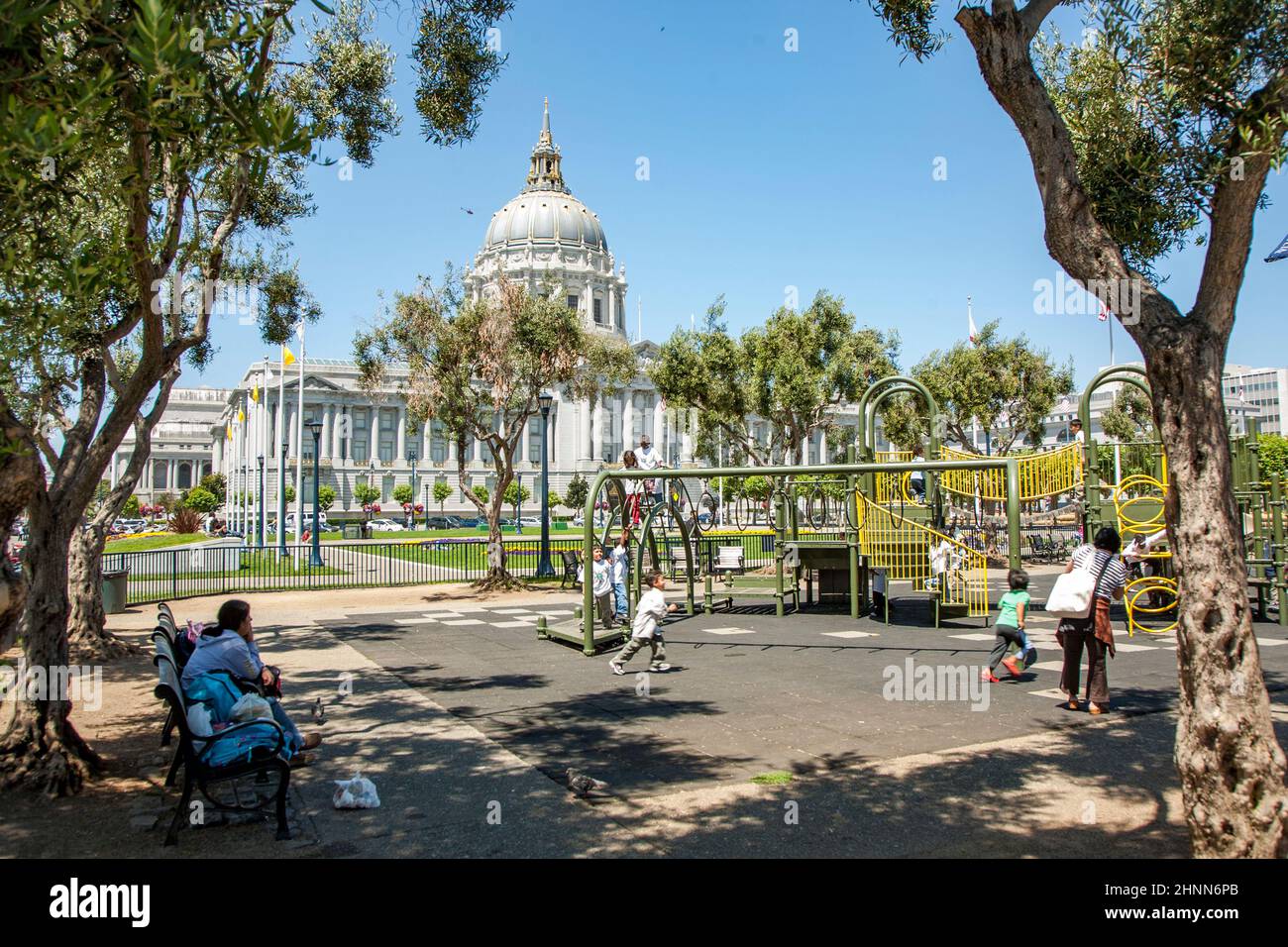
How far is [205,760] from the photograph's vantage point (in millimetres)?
6059

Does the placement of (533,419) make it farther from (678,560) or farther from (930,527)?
(930,527)

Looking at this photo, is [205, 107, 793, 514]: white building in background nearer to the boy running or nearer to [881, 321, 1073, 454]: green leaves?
[881, 321, 1073, 454]: green leaves

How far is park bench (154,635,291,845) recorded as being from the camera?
5840 millimetres

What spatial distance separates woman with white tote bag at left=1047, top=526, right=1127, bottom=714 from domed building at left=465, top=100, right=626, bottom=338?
111 m

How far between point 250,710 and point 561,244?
121696 mm

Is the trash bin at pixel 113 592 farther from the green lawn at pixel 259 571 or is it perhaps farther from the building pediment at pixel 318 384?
the building pediment at pixel 318 384

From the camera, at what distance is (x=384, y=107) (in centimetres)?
1312

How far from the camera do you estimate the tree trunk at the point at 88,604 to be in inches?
515

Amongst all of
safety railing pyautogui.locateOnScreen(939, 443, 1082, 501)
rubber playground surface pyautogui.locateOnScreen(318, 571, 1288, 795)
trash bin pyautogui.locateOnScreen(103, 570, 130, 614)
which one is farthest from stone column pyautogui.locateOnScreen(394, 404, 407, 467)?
rubber playground surface pyautogui.locateOnScreen(318, 571, 1288, 795)

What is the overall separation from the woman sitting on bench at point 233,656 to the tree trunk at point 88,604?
280 inches

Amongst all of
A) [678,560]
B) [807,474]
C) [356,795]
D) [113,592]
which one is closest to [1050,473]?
[807,474]

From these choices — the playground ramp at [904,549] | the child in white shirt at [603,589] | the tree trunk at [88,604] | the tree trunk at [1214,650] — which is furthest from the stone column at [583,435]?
the tree trunk at [1214,650]

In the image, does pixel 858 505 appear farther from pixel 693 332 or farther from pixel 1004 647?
pixel 693 332
